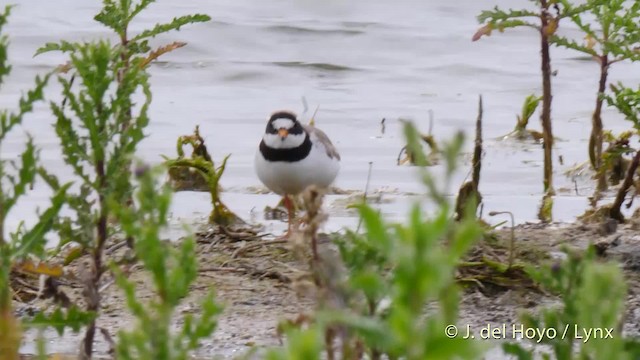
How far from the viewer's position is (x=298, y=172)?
7.28 metres

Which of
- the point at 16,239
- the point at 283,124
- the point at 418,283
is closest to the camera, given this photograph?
the point at 418,283

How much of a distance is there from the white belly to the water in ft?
0.74

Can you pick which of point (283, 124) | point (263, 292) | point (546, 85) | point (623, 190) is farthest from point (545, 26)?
point (263, 292)

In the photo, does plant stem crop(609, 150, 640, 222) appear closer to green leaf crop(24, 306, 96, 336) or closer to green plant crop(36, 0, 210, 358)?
green plant crop(36, 0, 210, 358)

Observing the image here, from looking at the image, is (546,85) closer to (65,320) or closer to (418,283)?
(65,320)

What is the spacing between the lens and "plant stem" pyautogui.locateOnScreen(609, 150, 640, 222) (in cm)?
566

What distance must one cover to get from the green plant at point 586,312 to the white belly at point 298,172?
148 inches

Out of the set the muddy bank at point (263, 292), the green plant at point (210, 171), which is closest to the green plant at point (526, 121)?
the muddy bank at point (263, 292)

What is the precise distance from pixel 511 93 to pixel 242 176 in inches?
116

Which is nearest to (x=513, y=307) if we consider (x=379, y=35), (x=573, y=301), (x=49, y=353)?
(x=49, y=353)

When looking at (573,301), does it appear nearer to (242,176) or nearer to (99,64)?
(99,64)

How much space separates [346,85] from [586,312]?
27.2 feet

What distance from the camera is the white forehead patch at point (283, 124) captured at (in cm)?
741

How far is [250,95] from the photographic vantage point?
994 cm
